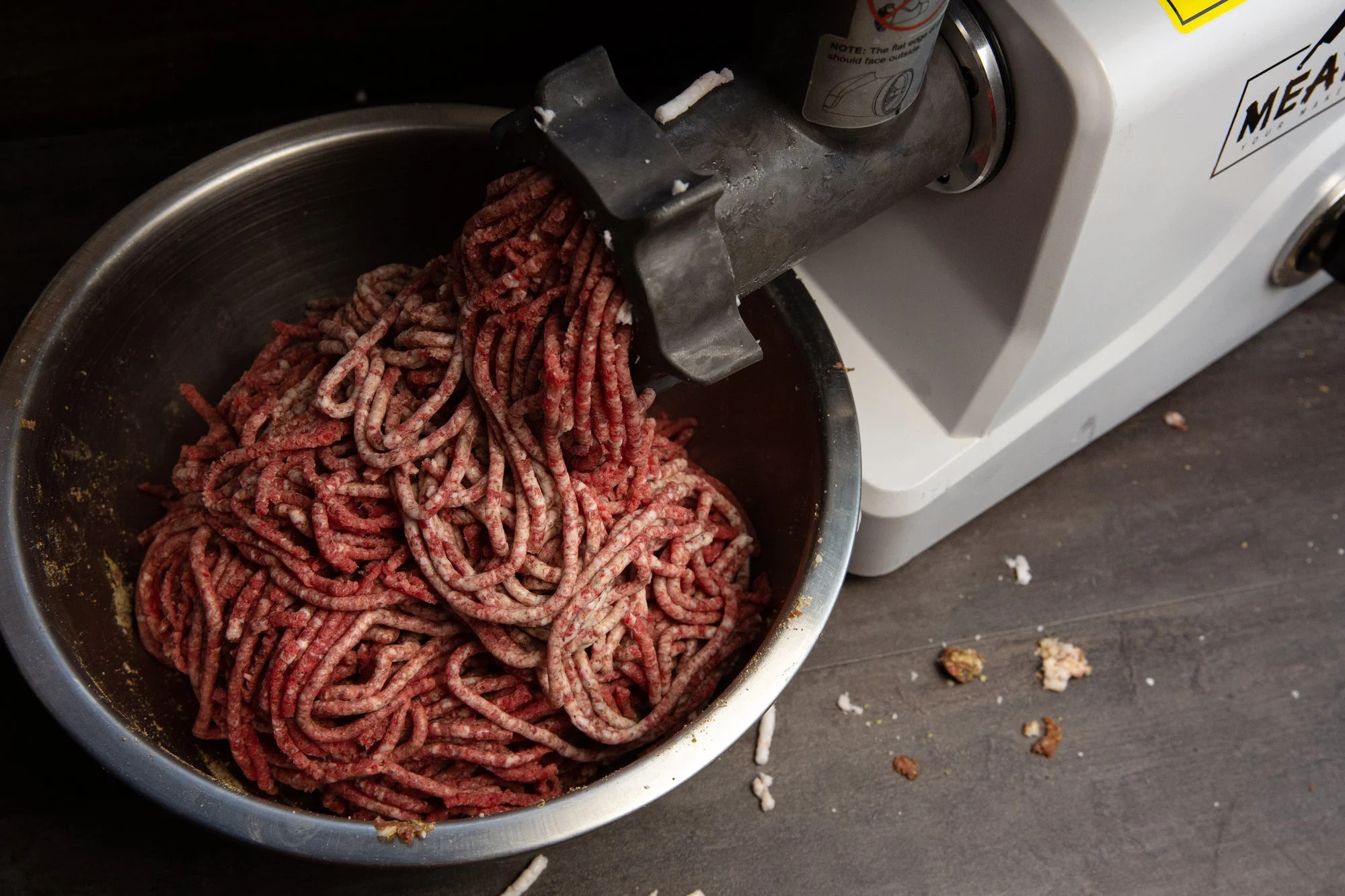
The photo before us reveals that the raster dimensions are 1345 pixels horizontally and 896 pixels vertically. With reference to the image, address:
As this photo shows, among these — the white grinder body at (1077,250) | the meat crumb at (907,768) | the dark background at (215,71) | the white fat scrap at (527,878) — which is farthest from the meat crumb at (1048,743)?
the dark background at (215,71)

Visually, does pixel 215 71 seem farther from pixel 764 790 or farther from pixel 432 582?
pixel 764 790

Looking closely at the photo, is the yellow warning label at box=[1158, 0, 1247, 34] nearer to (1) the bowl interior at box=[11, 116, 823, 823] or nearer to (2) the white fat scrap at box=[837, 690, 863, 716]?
(1) the bowl interior at box=[11, 116, 823, 823]

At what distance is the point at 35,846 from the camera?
1141mm

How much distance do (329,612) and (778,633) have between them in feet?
1.32

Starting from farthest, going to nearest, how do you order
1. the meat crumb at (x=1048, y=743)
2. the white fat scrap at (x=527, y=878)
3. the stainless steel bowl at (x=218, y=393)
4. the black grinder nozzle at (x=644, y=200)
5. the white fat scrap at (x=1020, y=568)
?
the white fat scrap at (x=1020, y=568) → the meat crumb at (x=1048, y=743) → the white fat scrap at (x=527, y=878) → the stainless steel bowl at (x=218, y=393) → the black grinder nozzle at (x=644, y=200)

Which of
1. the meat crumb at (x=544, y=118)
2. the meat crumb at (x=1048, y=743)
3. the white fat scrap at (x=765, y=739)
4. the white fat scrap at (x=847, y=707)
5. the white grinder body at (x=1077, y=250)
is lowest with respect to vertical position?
the meat crumb at (x=1048, y=743)

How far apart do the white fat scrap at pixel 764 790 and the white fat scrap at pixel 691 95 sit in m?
0.79

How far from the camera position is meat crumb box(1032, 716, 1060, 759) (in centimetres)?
124

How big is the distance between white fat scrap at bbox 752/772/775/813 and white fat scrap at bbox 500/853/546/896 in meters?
0.26

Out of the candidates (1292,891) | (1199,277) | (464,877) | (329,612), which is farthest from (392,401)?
(1292,891)

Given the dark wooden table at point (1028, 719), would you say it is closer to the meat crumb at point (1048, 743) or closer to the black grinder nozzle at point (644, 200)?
the meat crumb at point (1048, 743)

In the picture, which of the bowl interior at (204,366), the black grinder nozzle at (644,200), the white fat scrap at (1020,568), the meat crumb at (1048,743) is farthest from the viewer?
the white fat scrap at (1020,568)

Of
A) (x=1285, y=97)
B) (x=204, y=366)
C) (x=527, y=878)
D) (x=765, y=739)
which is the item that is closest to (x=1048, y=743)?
(x=765, y=739)

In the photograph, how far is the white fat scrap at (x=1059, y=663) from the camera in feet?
4.22
